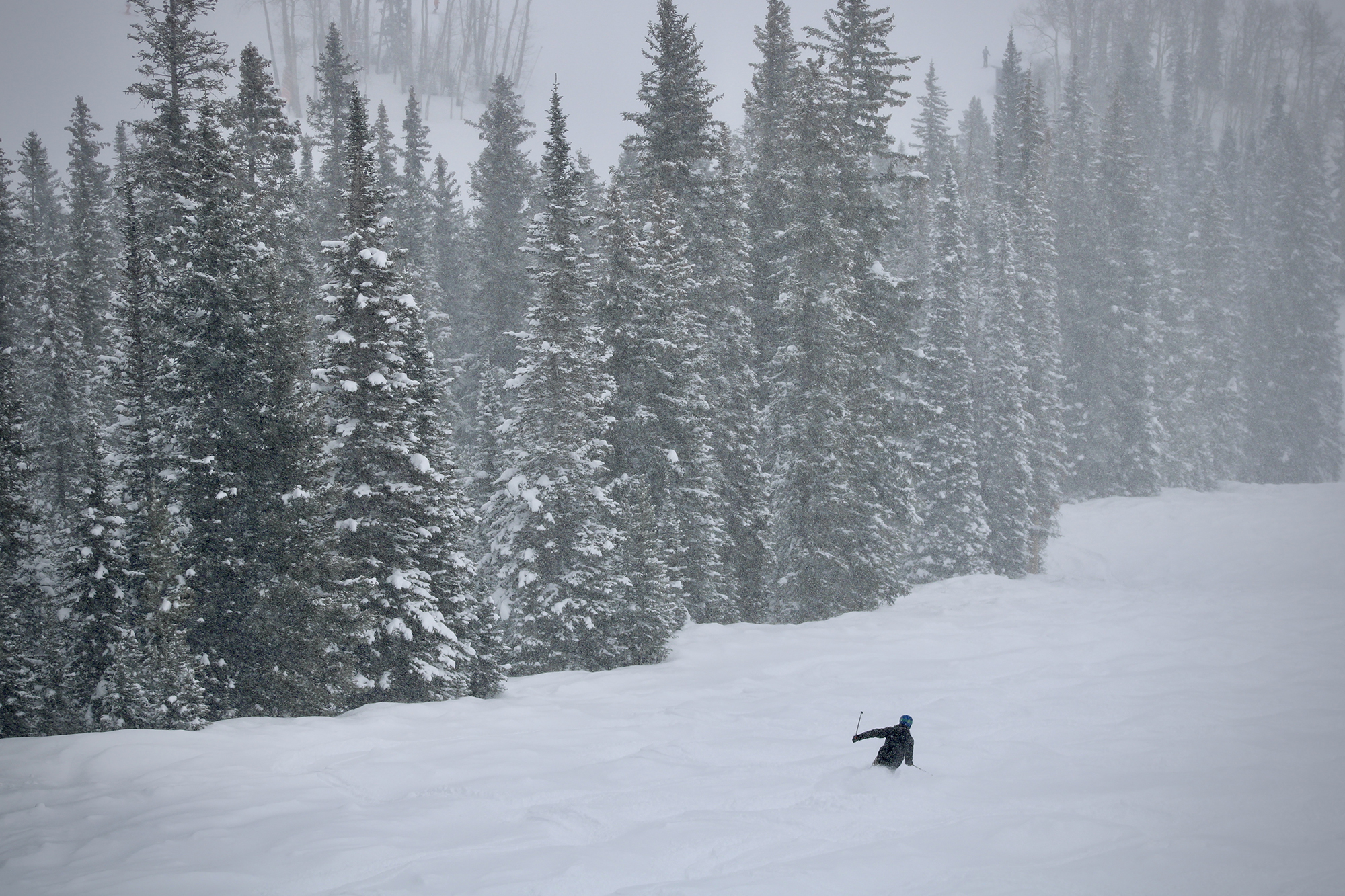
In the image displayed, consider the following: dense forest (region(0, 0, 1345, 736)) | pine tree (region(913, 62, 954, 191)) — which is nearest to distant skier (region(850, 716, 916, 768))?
dense forest (region(0, 0, 1345, 736))

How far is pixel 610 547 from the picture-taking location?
20.3 m

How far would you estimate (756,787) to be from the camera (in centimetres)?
970

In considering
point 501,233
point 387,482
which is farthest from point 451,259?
point 387,482

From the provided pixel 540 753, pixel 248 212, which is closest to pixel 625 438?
pixel 248 212

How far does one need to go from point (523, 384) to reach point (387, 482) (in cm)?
526

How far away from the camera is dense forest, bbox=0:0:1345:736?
15656 mm

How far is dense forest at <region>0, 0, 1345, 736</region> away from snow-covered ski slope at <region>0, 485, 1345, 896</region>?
3469 millimetres

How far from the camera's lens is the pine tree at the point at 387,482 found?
16.2 meters

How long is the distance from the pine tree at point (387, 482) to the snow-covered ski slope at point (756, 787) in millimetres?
2415

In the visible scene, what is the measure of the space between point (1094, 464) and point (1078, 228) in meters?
14.9

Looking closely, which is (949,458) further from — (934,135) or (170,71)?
(934,135)

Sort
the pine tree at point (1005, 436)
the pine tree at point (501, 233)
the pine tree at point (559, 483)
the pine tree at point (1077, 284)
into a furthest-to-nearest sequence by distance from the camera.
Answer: the pine tree at point (1077, 284)
the pine tree at point (1005, 436)
the pine tree at point (501, 233)
the pine tree at point (559, 483)

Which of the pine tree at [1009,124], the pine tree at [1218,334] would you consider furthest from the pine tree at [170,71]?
the pine tree at [1218,334]

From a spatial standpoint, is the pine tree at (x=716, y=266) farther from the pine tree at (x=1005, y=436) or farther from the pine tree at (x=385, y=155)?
the pine tree at (x=385, y=155)
